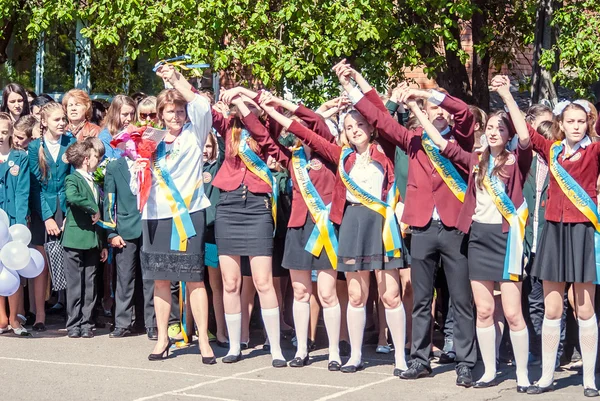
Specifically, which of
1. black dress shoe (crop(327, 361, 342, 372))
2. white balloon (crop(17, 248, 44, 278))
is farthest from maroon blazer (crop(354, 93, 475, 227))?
white balloon (crop(17, 248, 44, 278))

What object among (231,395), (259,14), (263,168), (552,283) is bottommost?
(231,395)

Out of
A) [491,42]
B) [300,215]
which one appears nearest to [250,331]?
[300,215]

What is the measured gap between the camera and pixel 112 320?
393 inches

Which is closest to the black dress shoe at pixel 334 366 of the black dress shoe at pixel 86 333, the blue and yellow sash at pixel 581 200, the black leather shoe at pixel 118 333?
the blue and yellow sash at pixel 581 200

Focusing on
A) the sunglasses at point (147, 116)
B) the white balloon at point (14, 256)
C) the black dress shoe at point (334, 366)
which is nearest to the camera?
the black dress shoe at point (334, 366)

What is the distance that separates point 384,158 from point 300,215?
78cm

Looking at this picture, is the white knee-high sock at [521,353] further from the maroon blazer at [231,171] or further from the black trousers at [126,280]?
the black trousers at [126,280]

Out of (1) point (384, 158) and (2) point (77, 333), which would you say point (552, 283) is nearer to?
(1) point (384, 158)

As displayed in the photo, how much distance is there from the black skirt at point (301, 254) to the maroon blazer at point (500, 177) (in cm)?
115

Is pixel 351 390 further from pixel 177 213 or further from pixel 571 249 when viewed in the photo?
pixel 177 213

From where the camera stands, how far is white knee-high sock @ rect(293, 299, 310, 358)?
26.1 feet

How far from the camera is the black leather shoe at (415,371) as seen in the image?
7449mm

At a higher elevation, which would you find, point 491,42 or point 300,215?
point 491,42

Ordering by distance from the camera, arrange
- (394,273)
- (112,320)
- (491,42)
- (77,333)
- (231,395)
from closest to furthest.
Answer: (231,395) → (394,273) → (77,333) → (112,320) → (491,42)
